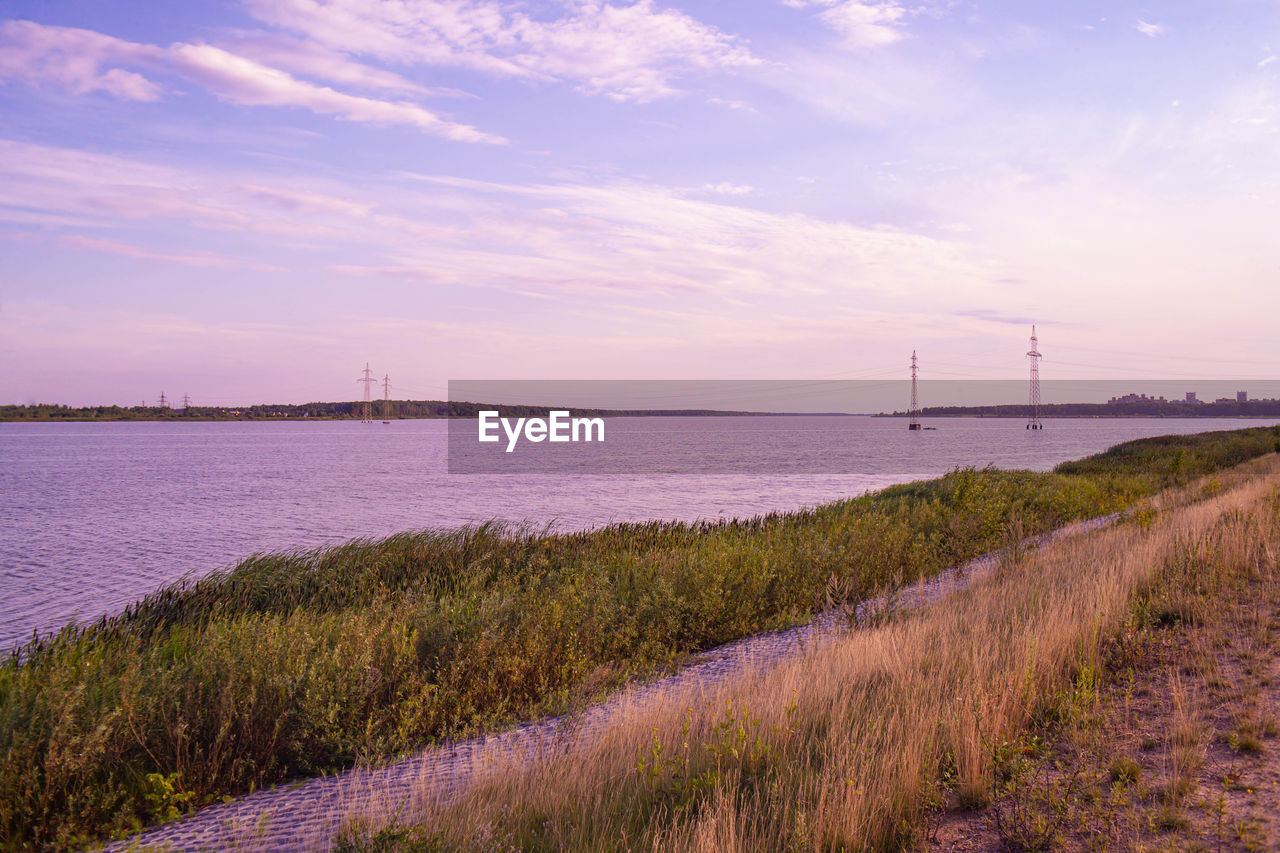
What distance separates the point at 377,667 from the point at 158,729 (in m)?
1.99

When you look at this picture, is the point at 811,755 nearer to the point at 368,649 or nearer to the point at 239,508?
the point at 368,649

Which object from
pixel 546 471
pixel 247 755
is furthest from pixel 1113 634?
pixel 546 471

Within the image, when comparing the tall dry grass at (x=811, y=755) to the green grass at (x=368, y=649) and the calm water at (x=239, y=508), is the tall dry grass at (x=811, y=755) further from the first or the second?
the calm water at (x=239, y=508)

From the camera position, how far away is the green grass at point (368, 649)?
570 centimetres

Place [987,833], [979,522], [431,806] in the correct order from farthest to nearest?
[979,522] → [431,806] → [987,833]

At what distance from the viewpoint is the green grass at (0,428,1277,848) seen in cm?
570

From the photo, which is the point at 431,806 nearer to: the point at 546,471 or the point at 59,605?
the point at 59,605

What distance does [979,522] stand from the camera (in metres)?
18.0

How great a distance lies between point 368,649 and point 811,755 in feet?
Result: 15.4

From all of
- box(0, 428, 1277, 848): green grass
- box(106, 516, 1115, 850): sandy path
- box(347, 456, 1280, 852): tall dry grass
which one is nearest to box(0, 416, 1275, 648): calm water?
box(0, 428, 1277, 848): green grass

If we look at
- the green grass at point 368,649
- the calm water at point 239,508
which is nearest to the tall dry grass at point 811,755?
the green grass at point 368,649

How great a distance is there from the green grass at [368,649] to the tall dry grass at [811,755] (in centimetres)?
172

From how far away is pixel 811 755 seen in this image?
517 centimetres

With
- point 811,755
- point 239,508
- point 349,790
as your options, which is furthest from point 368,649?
point 239,508
